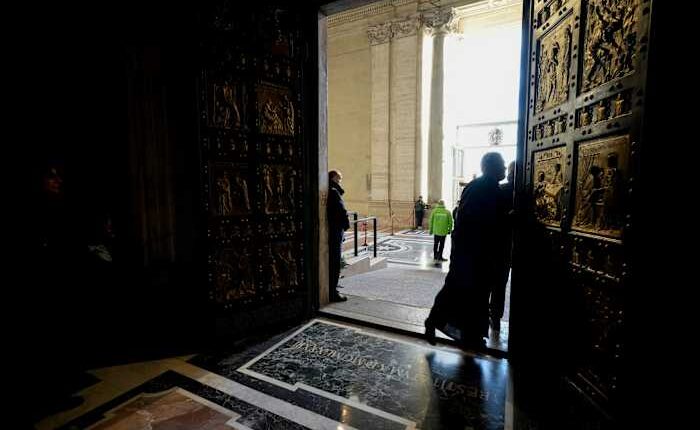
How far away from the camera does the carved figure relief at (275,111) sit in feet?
11.5

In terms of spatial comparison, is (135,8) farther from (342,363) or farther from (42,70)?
(342,363)

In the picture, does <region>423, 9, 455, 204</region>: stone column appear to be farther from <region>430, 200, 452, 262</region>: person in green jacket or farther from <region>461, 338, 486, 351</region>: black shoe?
<region>461, 338, 486, 351</region>: black shoe

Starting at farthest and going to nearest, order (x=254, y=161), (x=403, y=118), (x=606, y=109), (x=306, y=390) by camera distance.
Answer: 1. (x=403, y=118)
2. (x=254, y=161)
3. (x=306, y=390)
4. (x=606, y=109)

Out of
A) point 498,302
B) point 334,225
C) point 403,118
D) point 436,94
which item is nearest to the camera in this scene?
point 498,302

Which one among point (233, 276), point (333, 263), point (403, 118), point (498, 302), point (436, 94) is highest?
point (436, 94)

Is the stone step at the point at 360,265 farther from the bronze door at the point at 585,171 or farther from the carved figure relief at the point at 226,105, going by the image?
the bronze door at the point at 585,171

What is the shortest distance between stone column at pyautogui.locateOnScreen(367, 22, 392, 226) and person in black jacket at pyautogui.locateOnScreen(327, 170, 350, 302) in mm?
9307

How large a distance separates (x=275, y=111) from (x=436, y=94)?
10.8m

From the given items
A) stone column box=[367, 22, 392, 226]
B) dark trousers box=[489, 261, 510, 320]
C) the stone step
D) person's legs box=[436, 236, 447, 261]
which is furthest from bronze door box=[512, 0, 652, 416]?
stone column box=[367, 22, 392, 226]

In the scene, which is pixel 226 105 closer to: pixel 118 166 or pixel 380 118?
pixel 118 166

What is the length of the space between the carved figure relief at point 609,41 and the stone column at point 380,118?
465 inches

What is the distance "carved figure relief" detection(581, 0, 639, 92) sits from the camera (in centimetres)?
161

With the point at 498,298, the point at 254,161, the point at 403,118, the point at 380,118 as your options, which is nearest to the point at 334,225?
the point at 254,161

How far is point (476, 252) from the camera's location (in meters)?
2.92
